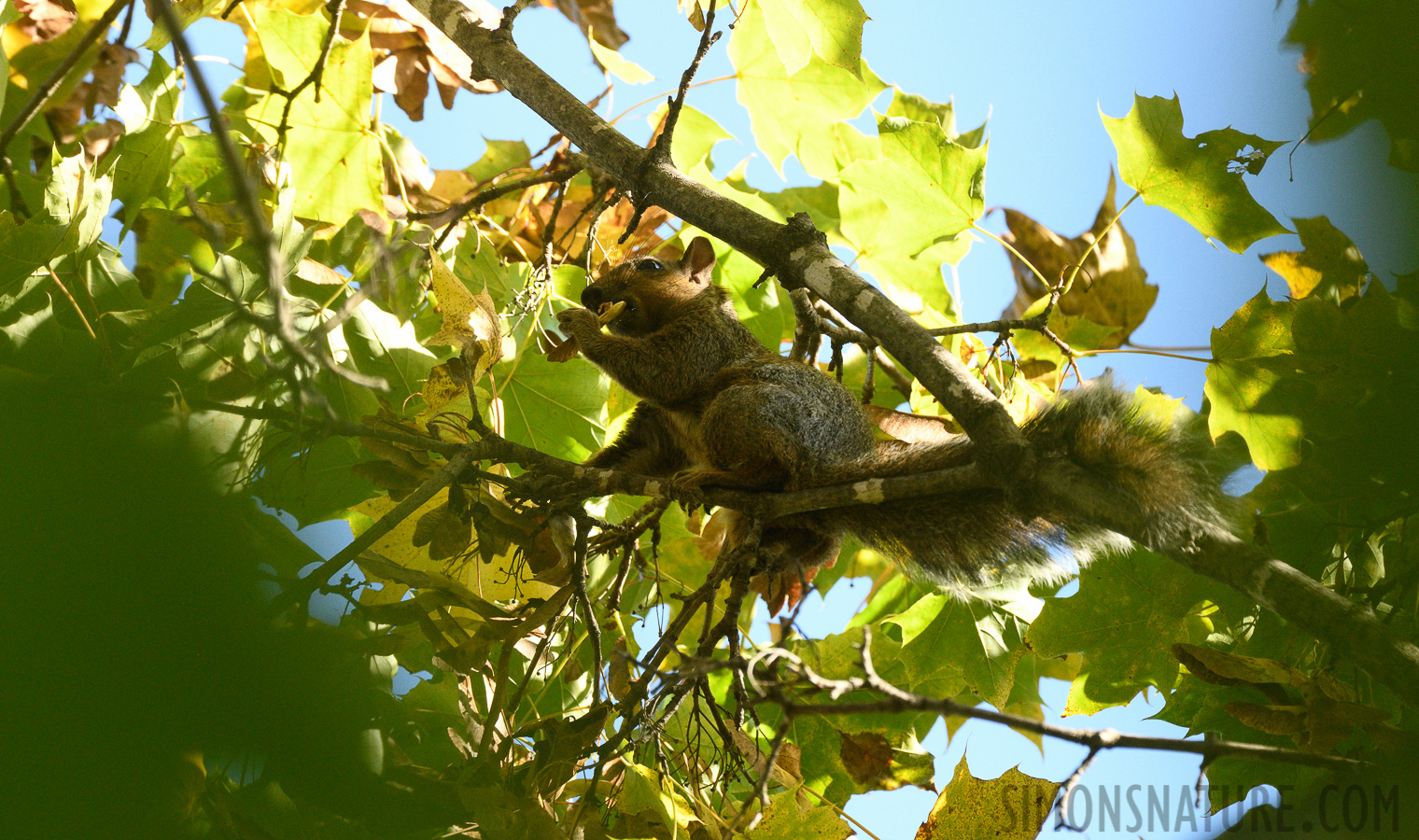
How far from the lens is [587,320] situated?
2348 millimetres

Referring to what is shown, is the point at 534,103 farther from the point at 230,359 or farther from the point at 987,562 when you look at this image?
the point at 987,562

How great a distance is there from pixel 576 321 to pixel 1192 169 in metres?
1.50

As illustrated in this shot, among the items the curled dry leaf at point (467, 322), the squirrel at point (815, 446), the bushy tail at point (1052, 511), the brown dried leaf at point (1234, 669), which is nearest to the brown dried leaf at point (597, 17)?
the squirrel at point (815, 446)

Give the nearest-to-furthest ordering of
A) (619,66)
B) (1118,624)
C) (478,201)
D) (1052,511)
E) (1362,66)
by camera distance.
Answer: (1362,66) → (1052,511) → (1118,624) → (478,201) → (619,66)

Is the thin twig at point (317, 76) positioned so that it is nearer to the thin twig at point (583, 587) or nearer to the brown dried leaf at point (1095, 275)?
the thin twig at point (583, 587)

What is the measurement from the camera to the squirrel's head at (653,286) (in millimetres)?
2709

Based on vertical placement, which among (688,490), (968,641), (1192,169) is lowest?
(968,641)

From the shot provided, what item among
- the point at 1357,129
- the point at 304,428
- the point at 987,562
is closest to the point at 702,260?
the point at 987,562

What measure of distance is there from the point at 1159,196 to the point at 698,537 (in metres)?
1.38

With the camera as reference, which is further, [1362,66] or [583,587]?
[583,587]

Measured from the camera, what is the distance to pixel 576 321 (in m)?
2.34

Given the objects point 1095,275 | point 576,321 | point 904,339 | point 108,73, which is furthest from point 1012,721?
point 108,73

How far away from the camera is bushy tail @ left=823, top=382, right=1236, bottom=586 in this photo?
4.47ft

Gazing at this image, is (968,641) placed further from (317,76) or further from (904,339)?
(317,76)
